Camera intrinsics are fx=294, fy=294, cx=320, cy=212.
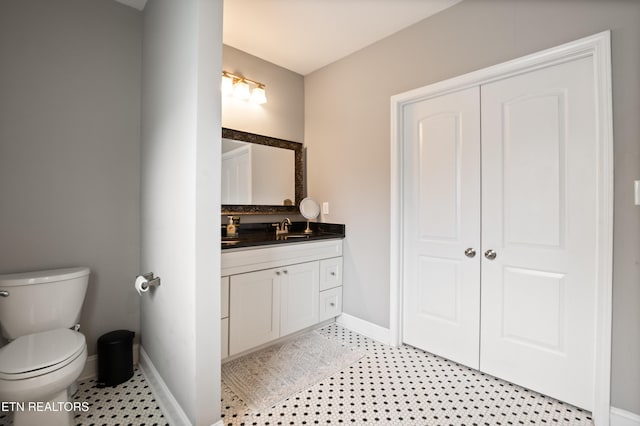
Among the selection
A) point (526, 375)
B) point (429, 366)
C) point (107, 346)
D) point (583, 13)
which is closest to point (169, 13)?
point (107, 346)

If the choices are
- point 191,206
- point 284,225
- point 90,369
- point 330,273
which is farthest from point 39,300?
point 330,273

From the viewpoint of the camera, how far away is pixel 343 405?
166cm

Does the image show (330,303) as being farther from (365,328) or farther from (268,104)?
(268,104)

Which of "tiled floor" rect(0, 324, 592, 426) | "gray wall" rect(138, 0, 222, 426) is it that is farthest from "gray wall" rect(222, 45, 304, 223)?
"tiled floor" rect(0, 324, 592, 426)

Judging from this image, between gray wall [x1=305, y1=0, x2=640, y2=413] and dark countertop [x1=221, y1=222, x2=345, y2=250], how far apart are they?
0.54ft

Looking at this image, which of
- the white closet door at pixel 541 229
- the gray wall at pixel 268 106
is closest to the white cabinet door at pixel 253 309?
the gray wall at pixel 268 106

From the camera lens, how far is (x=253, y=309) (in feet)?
7.01

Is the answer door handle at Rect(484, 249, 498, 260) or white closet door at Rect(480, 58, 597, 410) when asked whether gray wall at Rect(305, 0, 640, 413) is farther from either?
door handle at Rect(484, 249, 498, 260)

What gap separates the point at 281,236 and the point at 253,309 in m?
0.68

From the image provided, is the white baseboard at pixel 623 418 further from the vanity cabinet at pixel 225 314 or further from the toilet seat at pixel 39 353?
the toilet seat at pixel 39 353

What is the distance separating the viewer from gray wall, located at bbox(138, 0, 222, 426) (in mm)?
1338

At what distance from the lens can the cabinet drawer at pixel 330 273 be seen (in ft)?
8.56

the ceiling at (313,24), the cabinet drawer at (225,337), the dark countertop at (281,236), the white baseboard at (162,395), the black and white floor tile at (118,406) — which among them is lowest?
the black and white floor tile at (118,406)

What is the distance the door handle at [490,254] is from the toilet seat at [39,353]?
238 cm
